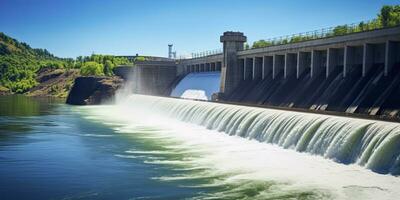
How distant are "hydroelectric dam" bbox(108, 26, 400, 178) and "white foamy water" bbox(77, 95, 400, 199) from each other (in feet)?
0.27

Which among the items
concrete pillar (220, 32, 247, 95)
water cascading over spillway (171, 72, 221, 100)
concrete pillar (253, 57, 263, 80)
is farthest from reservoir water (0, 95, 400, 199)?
water cascading over spillway (171, 72, 221, 100)

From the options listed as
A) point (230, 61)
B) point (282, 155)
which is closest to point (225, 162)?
point (282, 155)

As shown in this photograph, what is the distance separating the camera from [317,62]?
1774 inches

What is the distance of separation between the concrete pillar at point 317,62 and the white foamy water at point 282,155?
35.3 feet

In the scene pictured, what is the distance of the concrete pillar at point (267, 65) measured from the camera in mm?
54906

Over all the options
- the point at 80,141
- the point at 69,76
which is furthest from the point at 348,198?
the point at 69,76

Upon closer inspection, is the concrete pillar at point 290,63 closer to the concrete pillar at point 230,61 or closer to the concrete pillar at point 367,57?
the concrete pillar at point 230,61

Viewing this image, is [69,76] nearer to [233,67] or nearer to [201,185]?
[233,67]

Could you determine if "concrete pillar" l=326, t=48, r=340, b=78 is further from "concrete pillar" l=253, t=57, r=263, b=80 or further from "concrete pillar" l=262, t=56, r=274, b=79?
"concrete pillar" l=253, t=57, r=263, b=80

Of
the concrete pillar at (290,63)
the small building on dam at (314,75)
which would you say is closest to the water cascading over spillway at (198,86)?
the small building on dam at (314,75)

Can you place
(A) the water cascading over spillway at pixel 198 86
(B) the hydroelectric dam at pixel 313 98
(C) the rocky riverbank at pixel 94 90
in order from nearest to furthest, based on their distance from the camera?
1. (B) the hydroelectric dam at pixel 313 98
2. (A) the water cascading over spillway at pixel 198 86
3. (C) the rocky riverbank at pixel 94 90

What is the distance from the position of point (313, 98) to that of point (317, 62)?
5800 millimetres

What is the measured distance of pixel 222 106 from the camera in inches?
1649

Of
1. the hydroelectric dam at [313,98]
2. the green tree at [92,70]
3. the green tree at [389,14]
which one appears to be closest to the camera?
the hydroelectric dam at [313,98]
